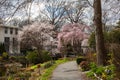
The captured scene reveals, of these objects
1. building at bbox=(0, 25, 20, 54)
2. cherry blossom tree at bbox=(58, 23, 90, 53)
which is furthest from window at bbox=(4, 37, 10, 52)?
cherry blossom tree at bbox=(58, 23, 90, 53)

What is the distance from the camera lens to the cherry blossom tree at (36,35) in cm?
4929

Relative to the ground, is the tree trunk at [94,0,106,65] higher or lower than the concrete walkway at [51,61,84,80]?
higher

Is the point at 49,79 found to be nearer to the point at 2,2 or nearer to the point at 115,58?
the point at 2,2

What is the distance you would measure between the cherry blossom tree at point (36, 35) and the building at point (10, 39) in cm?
448

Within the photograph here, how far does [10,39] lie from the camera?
6200cm

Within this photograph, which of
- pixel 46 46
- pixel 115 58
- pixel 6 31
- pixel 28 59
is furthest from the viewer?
pixel 6 31

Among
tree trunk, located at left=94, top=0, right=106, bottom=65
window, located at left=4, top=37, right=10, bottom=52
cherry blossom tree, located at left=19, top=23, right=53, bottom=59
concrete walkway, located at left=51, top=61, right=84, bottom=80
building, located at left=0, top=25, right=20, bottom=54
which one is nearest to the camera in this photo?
concrete walkway, located at left=51, top=61, right=84, bottom=80

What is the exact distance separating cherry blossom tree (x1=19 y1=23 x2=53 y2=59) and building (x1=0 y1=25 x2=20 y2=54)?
176 inches

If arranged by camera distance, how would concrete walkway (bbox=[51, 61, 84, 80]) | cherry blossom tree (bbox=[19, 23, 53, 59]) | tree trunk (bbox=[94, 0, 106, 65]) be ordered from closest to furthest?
concrete walkway (bbox=[51, 61, 84, 80]), tree trunk (bbox=[94, 0, 106, 65]), cherry blossom tree (bbox=[19, 23, 53, 59])

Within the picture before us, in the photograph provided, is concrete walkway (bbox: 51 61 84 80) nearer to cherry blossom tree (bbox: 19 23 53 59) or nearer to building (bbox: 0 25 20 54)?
cherry blossom tree (bbox: 19 23 53 59)

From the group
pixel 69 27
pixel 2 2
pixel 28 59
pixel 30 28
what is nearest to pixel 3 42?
pixel 30 28

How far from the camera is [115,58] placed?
33.7ft

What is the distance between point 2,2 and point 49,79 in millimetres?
5642

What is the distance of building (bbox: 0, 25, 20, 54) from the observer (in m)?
57.8
